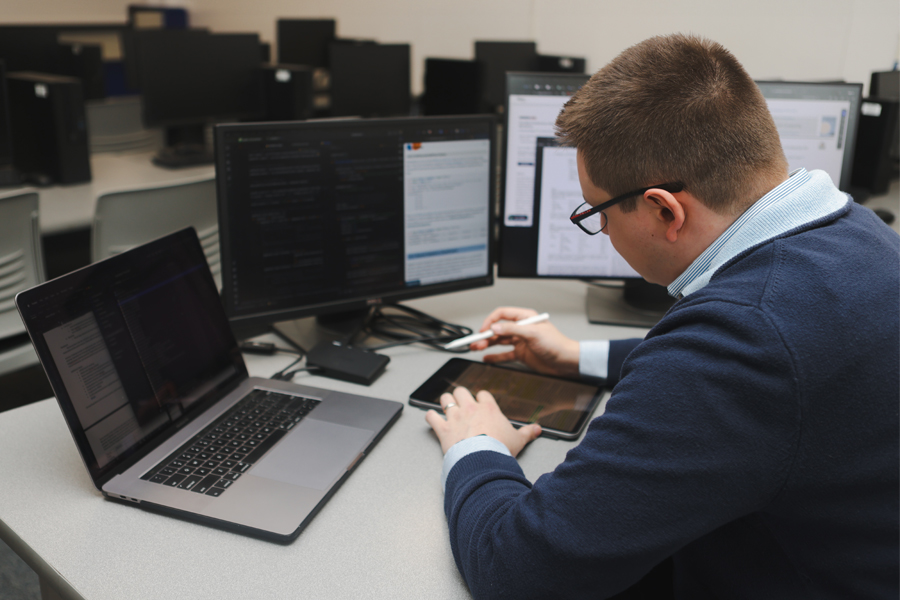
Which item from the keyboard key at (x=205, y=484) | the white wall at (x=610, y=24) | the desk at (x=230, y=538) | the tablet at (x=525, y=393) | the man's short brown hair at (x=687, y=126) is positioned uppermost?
the white wall at (x=610, y=24)

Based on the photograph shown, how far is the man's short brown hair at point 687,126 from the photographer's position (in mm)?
711

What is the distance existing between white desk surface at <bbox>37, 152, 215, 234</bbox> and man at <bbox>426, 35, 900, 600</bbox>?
4.89 ft

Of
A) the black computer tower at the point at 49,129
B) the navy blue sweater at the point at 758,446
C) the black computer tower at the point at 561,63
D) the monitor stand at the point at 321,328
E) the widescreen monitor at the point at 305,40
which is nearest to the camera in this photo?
the navy blue sweater at the point at 758,446

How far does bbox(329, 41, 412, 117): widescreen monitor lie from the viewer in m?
3.92

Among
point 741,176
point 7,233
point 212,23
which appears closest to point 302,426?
point 741,176

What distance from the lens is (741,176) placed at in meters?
0.72

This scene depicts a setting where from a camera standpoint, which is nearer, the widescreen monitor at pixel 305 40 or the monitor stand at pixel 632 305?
the monitor stand at pixel 632 305

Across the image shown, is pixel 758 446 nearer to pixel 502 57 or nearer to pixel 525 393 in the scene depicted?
pixel 525 393

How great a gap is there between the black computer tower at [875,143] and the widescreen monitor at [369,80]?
2576 millimetres

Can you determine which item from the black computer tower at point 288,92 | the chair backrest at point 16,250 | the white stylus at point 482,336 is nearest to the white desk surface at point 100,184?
the chair backrest at point 16,250

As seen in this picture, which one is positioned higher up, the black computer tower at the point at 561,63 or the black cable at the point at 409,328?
the black computer tower at the point at 561,63

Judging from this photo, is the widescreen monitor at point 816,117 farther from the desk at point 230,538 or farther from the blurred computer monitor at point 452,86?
→ the blurred computer monitor at point 452,86

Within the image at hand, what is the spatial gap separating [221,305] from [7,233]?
1088 millimetres

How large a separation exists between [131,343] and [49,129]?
86.3 inches
